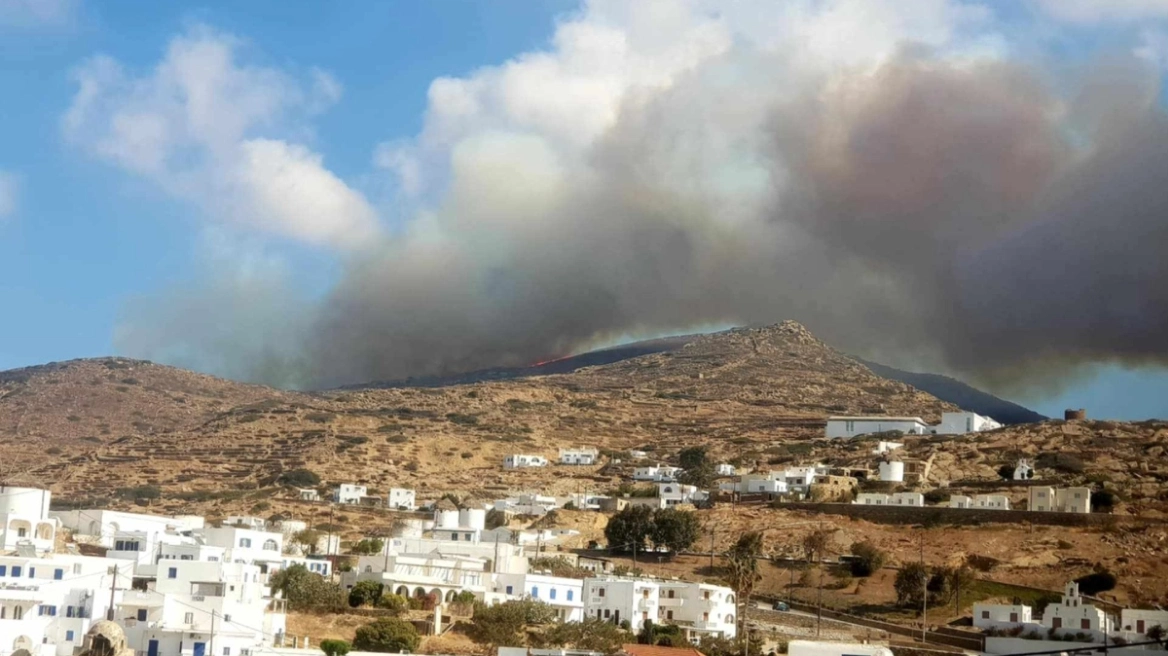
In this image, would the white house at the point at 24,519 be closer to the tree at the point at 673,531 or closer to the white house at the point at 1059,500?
the tree at the point at 673,531

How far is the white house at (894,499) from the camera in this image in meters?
98.2

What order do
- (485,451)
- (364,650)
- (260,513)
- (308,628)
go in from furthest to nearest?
(485,451), (260,513), (308,628), (364,650)

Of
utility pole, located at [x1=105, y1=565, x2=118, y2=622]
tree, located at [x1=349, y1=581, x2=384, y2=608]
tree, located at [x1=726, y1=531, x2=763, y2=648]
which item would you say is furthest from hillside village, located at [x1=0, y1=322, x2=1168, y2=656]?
tree, located at [x1=726, y1=531, x2=763, y2=648]

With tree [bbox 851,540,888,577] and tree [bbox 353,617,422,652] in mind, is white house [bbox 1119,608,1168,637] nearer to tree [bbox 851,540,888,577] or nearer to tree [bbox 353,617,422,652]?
tree [bbox 851,540,888,577]

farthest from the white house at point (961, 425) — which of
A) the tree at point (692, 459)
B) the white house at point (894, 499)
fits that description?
the white house at point (894, 499)

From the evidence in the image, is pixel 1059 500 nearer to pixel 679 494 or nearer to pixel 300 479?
pixel 679 494

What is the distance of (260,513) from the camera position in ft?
341

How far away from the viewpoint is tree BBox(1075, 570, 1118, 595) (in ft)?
260

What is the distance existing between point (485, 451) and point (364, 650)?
76488mm

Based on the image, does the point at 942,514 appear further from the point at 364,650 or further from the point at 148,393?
the point at 148,393

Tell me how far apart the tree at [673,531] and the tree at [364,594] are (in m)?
25.9

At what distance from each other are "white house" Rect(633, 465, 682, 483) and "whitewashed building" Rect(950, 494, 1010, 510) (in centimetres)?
2808

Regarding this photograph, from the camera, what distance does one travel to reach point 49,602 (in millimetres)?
57312

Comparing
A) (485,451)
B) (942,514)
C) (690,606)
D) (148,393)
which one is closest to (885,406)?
(485,451)
